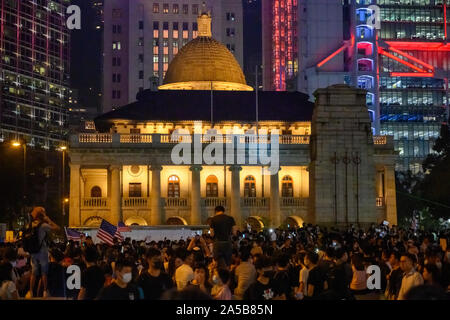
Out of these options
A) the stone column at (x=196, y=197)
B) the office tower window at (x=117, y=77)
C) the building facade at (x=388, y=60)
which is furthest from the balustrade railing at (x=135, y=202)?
the office tower window at (x=117, y=77)

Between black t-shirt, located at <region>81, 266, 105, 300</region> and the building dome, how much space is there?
347 ft

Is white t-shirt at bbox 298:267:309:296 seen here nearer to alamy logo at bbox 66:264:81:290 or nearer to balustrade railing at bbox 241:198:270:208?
alamy logo at bbox 66:264:81:290

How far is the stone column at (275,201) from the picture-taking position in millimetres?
96562

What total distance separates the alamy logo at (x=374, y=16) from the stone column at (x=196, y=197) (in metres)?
59.6

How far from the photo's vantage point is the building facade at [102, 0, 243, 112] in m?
191

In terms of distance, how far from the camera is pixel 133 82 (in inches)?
7436

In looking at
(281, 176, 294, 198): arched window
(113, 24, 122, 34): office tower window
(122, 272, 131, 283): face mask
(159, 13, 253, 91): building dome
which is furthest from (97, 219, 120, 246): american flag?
(113, 24, 122, 34): office tower window

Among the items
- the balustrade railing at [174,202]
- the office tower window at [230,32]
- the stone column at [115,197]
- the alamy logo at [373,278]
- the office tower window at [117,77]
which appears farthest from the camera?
the office tower window at [230,32]

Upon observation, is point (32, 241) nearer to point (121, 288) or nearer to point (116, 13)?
point (121, 288)

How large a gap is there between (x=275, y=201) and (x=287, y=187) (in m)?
7.07

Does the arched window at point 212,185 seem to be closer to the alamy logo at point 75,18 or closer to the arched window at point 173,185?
the arched window at point 173,185
